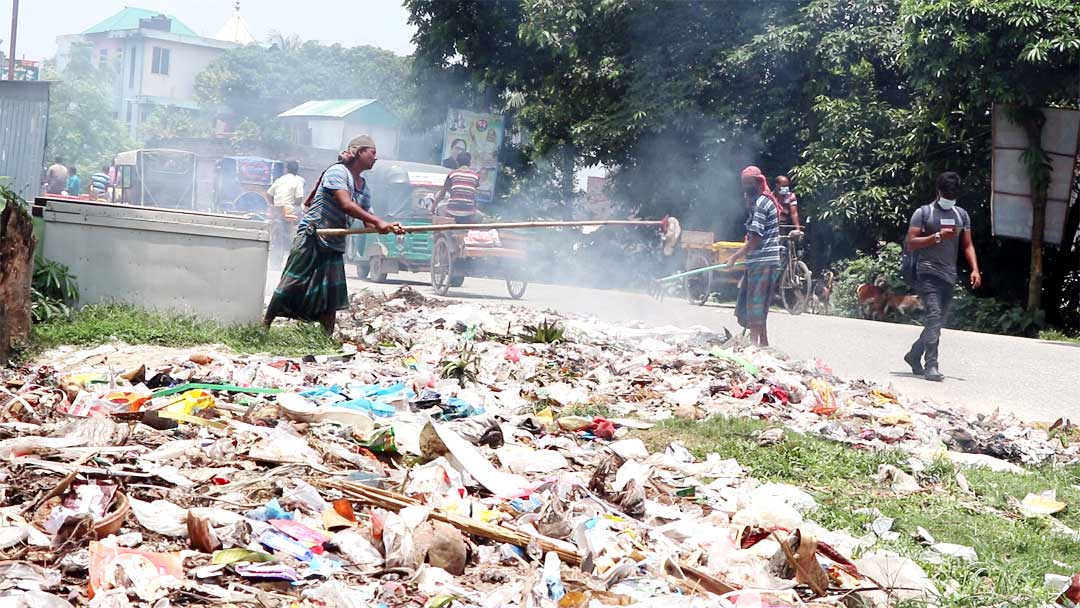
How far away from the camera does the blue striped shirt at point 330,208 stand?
9.14 m

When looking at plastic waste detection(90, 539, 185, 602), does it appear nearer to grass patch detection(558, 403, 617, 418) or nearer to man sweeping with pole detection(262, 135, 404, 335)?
grass patch detection(558, 403, 617, 418)

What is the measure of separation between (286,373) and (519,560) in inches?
146

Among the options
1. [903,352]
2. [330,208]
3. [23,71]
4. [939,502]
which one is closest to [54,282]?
[330,208]

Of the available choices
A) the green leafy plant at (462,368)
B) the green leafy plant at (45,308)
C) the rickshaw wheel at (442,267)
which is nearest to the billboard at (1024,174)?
the rickshaw wheel at (442,267)

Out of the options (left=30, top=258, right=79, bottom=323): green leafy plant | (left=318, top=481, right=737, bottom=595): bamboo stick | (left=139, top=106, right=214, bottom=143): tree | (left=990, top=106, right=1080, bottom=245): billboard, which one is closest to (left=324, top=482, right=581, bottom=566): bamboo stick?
(left=318, top=481, right=737, bottom=595): bamboo stick

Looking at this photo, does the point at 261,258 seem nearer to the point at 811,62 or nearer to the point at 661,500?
the point at 661,500

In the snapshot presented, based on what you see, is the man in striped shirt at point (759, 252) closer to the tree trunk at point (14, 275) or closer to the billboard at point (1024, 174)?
the tree trunk at point (14, 275)

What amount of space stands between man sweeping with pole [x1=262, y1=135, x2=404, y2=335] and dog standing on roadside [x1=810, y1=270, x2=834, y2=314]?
12469 millimetres

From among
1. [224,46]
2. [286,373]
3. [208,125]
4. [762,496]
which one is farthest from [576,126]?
[224,46]

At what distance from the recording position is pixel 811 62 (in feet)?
70.0

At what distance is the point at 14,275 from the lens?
314 inches

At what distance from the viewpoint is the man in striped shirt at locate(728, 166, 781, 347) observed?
426 inches

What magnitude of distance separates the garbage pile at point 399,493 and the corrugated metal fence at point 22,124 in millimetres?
11986

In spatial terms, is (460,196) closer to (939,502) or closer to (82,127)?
(939,502)
